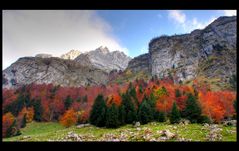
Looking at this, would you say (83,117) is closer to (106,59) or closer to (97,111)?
(97,111)

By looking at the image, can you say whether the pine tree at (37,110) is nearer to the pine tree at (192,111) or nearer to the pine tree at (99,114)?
the pine tree at (99,114)

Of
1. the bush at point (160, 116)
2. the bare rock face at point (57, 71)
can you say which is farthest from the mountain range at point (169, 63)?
the bush at point (160, 116)

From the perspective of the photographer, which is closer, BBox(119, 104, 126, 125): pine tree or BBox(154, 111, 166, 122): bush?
BBox(119, 104, 126, 125): pine tree

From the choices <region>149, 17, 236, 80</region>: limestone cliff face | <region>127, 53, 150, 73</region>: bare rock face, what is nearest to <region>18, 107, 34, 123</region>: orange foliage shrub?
<region>149, 17, 236, 80</region>: limestone cliff face

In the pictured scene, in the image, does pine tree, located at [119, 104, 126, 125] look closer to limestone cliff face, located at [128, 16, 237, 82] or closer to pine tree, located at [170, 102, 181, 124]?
pine tree, located at [170, 102, 181, 124]

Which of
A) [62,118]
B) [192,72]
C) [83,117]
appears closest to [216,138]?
[83,117]

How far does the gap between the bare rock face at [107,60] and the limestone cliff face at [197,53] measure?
21.0m

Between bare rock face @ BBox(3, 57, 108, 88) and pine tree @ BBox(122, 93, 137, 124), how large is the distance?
244 feet

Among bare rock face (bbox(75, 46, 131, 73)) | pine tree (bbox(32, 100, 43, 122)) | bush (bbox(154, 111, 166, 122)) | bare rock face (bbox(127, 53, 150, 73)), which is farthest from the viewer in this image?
bare rock face (bbox(75, 46, 131, 73))

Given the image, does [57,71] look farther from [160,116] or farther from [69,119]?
[160,116]

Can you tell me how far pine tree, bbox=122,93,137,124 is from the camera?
26706mm

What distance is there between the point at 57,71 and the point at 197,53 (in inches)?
2211
